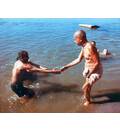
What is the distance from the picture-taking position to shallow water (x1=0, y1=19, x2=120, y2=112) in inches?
156

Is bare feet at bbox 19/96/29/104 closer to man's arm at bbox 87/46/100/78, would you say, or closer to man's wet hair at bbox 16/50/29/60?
man's wet hair at bbox 16/50/29/60

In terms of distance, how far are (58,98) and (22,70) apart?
0.43 metres

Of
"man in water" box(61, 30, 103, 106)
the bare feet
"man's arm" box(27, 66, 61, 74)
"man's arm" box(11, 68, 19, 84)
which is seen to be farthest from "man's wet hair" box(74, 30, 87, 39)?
the bare feet

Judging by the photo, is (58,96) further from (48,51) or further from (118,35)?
(118,35)

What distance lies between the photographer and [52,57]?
162 inches

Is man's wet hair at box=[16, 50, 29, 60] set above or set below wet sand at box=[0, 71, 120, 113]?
above

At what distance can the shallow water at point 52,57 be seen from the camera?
3.96 m

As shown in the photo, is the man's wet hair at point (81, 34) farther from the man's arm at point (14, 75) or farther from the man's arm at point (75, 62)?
the man's arm at point (14, 75)

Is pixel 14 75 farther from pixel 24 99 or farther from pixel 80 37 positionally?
pixel 80 37

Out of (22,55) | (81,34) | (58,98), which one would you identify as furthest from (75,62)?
(22,55)

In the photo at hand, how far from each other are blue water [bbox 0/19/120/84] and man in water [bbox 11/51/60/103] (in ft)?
0.18

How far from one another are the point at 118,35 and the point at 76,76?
559 millimetres
